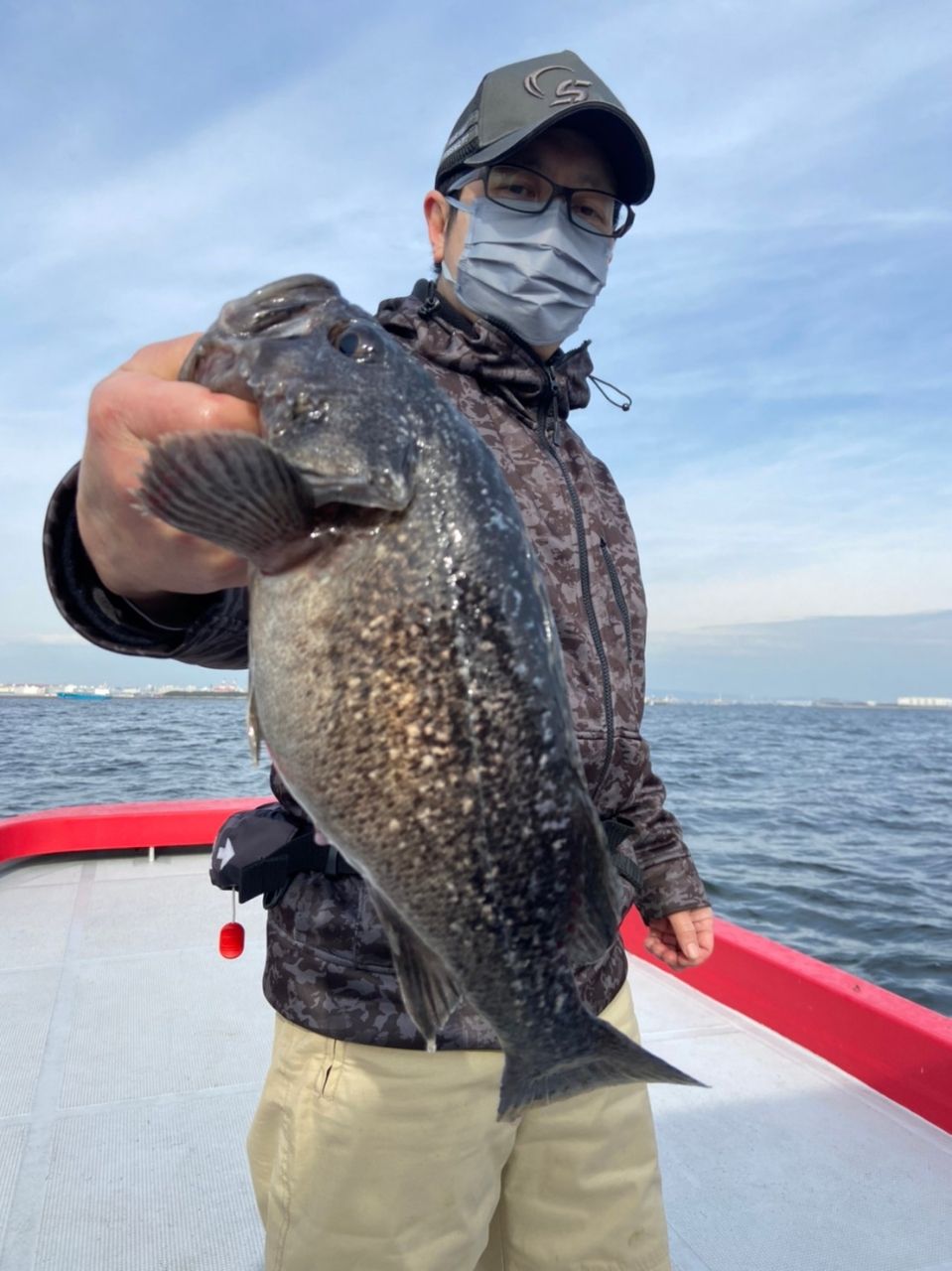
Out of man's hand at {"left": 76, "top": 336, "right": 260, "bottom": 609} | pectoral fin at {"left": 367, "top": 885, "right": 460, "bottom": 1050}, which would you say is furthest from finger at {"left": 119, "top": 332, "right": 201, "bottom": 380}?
pectoral fin at {"left": 367, "top": 885, "right": 460, "bottom": 1050}

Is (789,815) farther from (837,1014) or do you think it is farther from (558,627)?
(558,627)

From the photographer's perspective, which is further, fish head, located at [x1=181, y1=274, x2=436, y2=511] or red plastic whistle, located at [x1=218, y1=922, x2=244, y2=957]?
red plastic whistle, located at [x1=218, y1=922, x2=244, y2=957]

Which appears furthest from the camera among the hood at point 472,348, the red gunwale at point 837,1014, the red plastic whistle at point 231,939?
the red gunwale at point 837,1014

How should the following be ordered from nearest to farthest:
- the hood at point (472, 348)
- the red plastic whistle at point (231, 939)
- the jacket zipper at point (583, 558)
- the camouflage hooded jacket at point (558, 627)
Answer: the camouflage hooded jacket at point (558, 627) → the jacket zipper at point (583, 558) → the hood at point (472, 348) → the red plastic whistle at point (231, 939)

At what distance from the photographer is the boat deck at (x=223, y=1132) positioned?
3.40 metres

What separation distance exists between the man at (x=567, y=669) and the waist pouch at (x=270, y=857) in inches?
1.5

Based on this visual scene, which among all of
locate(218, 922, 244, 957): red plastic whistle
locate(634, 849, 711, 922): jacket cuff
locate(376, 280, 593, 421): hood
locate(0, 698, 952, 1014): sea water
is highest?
locate(376, 280, 593, 421): hood

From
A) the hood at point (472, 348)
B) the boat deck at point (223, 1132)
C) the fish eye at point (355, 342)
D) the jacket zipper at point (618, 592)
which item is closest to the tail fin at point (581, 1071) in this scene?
the jacket zipper at point (618, 592)

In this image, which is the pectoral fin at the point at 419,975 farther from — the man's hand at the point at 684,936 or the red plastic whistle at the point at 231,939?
the red plastic whistle at the point at 231,939

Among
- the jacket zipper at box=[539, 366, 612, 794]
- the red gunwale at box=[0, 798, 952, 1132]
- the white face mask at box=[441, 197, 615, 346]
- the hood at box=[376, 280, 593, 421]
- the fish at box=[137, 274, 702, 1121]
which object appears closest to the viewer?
the fish at box=[137, 274, 702, 1121]

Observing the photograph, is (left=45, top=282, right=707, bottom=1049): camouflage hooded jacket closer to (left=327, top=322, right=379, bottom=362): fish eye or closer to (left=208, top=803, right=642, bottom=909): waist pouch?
(left=208, top=803, right=642, bottom=909): waist pouch

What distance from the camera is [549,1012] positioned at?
180 centimetres

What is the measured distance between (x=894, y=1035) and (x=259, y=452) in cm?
447

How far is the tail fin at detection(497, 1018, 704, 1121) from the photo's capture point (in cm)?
181
